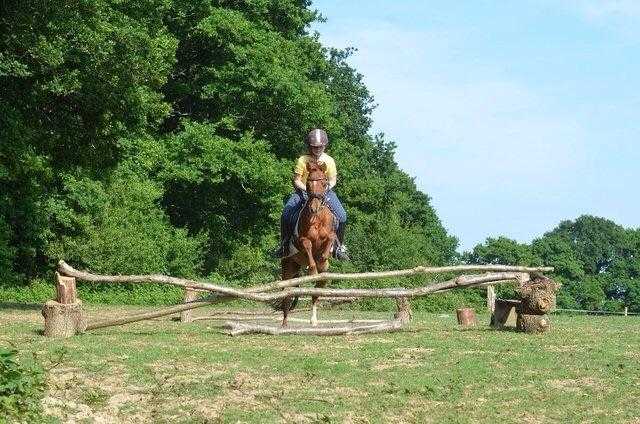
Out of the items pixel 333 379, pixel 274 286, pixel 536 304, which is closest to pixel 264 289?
pixel 274 286

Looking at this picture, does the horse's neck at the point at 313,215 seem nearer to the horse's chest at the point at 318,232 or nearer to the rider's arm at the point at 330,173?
the horse's chest at the point at 318,232

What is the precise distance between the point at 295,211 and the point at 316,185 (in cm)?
100

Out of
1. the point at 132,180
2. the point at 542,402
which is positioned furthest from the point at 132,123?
the point at 542,402

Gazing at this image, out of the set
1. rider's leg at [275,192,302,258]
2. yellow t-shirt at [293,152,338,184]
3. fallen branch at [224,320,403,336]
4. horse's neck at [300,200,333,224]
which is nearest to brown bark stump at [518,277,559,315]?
fallen branch at [224,320,403,336]

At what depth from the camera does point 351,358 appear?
47.6ft

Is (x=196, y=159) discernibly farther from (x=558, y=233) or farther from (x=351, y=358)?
(x=558, y=233)

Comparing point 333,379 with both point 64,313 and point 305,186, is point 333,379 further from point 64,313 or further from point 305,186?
point 305,186

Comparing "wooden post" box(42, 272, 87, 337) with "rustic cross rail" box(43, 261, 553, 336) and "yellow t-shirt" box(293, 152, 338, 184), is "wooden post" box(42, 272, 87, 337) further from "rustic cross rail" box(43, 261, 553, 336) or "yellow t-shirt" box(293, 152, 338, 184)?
"yellow t-shirt" box(293, 152, 338, 184)

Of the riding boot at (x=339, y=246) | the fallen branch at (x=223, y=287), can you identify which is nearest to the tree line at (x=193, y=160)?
the riding boot at (x=339, y=246)

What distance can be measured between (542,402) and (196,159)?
30.3 meters

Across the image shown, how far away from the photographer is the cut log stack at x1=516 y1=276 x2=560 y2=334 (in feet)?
58.3

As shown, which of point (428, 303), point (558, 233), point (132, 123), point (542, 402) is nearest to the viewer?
point (542, 402)

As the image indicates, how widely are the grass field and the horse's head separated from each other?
8.34 ft

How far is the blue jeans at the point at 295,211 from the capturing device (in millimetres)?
18969
